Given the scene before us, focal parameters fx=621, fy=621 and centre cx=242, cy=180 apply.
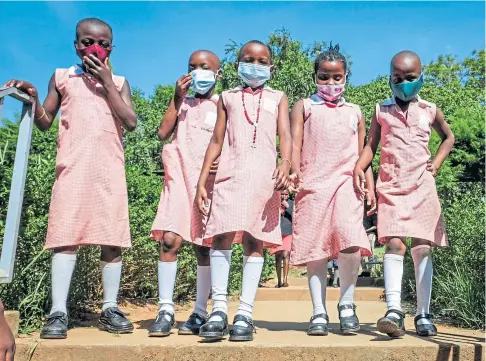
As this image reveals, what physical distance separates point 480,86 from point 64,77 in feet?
129

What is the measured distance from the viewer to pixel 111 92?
4129mm

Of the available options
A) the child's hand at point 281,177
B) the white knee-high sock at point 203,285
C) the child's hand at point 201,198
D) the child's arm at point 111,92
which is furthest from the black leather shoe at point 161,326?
the child's arm at point 111,92

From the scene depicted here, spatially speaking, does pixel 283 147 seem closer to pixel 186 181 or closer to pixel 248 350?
pixel 186 181

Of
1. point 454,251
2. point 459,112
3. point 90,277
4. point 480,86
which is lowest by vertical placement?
point 90,277

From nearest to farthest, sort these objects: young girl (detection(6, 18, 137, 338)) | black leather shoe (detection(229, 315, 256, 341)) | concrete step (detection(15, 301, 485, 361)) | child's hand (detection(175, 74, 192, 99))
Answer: concrete step (detection(15, 301, 485, 361)) < black leather shoe (detection(229, 315, 256, 341)) < young girl (detection(6, 18, 137, 338)) < child's hand (detection(175, 74, 192, 99))

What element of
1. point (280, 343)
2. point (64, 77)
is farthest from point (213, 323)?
point (64, 77)

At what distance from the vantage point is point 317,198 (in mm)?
4203

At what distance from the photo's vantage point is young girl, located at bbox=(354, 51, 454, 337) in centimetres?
427

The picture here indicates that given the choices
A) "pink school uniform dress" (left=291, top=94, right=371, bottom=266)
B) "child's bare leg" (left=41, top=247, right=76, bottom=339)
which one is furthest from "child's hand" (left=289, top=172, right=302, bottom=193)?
"child's bare leg" (left=41, top=247, right=76, bottom=339)

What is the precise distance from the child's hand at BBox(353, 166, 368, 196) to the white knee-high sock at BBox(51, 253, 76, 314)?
1964mm

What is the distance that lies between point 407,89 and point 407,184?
0.69 m

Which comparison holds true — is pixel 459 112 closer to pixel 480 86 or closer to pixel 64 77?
pixel 480 86

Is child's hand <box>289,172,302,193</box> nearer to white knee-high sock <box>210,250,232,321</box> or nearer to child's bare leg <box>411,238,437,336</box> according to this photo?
white knee-high sock <box>210,250,232,321</box>

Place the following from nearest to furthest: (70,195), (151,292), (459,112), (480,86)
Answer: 1. (70,195)
2. (151,292)
3. (459,112)
4. (480,86)
